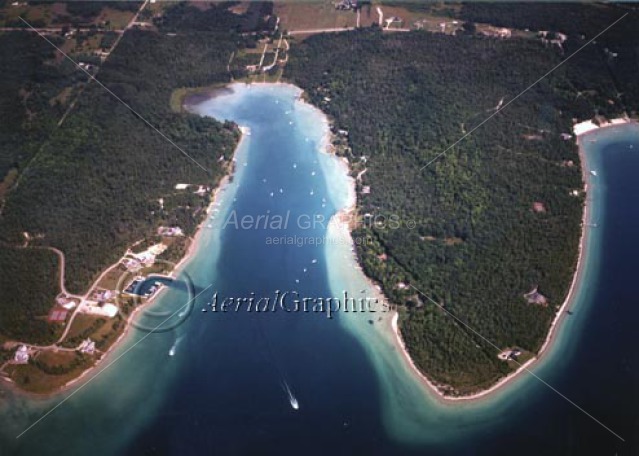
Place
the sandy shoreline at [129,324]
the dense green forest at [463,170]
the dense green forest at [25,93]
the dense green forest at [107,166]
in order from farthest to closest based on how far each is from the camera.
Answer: the dense green forest at [25,93] < the dense green forest at [107,166] < the dense green forest at [463,170] < the sandy shoreline at [129,324]

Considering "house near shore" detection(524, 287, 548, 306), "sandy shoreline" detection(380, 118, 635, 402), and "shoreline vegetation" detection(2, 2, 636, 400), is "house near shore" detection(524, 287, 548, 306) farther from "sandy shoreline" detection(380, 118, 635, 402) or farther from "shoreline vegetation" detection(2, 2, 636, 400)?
"sandy shoreline" detection(380, 118, 635, 402)

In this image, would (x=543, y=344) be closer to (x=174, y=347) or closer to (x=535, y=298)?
(x=535, y=298)

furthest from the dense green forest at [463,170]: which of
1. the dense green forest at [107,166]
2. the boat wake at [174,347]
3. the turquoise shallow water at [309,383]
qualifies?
the boat wake at [174,347]

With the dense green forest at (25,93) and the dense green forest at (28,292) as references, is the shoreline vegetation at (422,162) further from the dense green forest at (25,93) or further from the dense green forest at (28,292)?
the dense green forest at (25,93)

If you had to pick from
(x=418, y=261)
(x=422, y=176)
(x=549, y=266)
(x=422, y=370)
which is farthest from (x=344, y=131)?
(x=422, y=370)

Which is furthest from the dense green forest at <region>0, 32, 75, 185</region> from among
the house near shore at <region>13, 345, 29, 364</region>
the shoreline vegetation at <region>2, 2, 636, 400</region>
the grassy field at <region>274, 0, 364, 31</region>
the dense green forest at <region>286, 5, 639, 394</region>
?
the grassy field at <region>274, 0, 364, 31</region>

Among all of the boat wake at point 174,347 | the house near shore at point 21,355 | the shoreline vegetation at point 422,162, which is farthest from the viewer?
the boat wake at point 174,347

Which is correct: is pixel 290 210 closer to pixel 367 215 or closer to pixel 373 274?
pixel 367 215
